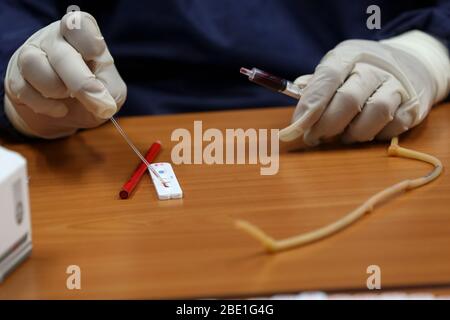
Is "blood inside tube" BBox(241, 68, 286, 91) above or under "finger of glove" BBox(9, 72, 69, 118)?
above

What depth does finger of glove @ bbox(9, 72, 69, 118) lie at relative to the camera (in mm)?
820

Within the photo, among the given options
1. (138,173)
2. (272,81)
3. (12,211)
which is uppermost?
(272,81)

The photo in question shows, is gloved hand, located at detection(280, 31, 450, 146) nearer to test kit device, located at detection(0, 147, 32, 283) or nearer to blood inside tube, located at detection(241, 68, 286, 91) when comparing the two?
blood inside tube, located at detection(241, 68, 286, 91)

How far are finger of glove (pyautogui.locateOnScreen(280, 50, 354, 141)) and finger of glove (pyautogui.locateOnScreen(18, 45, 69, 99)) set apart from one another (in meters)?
0.26

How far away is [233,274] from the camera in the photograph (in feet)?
1.99

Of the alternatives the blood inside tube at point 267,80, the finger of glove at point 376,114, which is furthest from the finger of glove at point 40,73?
the finger of glove at point 376,114

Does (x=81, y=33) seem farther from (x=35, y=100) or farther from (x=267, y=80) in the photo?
(x=267, y=80)

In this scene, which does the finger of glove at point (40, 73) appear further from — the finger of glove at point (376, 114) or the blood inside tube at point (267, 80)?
the finger of glove at point (376, 114)

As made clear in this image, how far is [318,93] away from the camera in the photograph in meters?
0.83

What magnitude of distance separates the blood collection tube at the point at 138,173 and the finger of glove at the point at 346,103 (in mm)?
177

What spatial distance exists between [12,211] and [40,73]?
242 millimetres

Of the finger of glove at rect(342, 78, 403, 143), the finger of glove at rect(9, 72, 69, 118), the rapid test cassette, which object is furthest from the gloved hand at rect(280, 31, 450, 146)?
the finger of glove at rect(9, 72, 69, 118)

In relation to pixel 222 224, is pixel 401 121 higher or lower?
higher

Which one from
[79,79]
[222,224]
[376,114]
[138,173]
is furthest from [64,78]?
[376,114]
